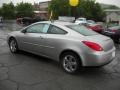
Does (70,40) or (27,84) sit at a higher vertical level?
(70,40)

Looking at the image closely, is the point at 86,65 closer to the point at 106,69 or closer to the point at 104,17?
the point at 106,69

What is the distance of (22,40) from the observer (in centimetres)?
749

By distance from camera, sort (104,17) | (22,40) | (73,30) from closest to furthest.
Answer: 1. (73,30)
2. (22,40)
3. (104,17)

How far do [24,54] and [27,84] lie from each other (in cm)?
308

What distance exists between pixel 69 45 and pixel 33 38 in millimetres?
1716

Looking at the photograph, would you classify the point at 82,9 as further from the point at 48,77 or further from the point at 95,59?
the point at 48,77

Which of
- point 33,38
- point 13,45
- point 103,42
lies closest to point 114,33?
point 13,45

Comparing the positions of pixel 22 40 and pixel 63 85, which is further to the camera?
pixel 22 40

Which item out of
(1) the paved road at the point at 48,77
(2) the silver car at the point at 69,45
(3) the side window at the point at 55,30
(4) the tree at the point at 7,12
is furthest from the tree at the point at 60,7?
(3) the side window at the point at 55,30

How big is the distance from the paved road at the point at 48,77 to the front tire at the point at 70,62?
17 cm

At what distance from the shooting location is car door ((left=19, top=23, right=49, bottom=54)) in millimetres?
6721

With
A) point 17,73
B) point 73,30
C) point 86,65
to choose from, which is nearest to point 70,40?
point 73,30

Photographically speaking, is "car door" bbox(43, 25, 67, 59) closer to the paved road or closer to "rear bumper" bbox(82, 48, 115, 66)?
the paved road

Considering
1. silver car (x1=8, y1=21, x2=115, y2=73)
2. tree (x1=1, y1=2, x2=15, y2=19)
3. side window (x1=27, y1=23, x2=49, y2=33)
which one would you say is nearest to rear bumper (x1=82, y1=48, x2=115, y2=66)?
silver car (x1=8, y1=21, x2=115, y2=73)
